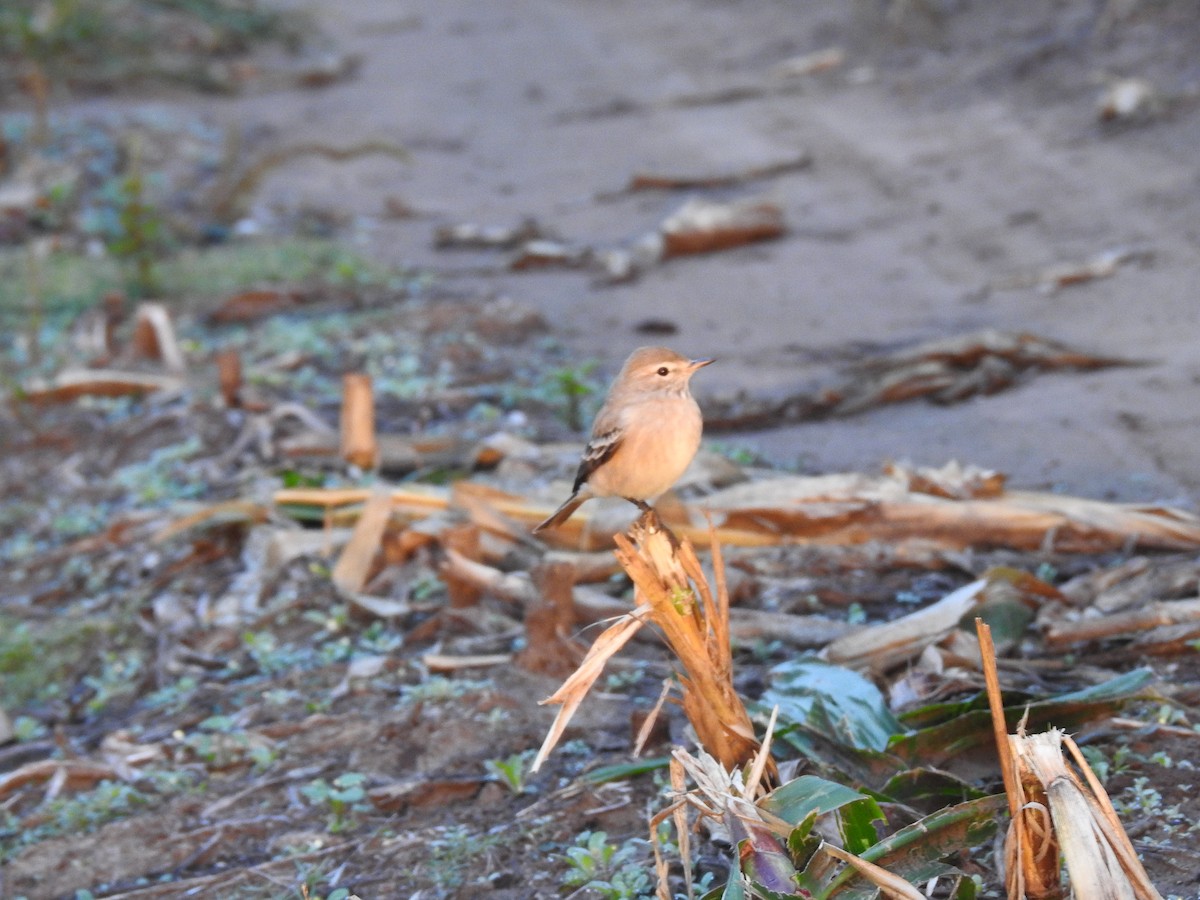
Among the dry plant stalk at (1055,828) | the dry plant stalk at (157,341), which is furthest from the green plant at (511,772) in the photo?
the dry plant stalk at (157,341)

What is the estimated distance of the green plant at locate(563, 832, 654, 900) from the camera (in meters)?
3.28

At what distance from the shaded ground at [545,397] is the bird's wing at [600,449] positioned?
2.80 feet

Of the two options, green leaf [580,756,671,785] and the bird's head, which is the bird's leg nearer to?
the bird's head

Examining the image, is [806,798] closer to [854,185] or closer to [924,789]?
[924,789]

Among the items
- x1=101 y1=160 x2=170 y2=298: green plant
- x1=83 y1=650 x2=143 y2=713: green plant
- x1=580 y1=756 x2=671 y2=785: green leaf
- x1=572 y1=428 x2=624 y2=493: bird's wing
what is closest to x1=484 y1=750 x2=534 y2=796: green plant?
x1=580 y1=756 x2=671 y2=785: green leaf

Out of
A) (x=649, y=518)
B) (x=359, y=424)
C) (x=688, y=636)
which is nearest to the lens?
(x=688, y=636)

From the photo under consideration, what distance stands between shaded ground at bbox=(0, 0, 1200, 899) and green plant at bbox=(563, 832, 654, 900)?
85 millimetres

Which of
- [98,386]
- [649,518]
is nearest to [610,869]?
[649,518]

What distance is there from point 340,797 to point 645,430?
1414mm

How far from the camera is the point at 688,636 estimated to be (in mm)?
3227

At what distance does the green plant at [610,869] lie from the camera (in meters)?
3.28

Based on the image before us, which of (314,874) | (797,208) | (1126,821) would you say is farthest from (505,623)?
(797,208)

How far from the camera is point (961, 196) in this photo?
368 inches

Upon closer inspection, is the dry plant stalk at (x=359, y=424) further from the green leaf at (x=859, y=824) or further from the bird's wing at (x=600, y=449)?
the green leaf at (x=859, y=824)
